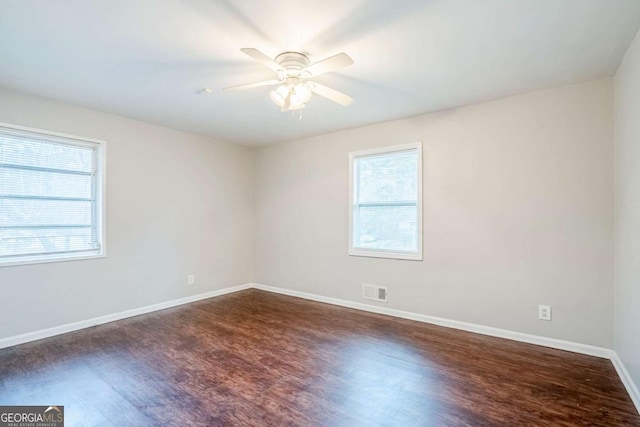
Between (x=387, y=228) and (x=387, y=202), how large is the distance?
0.34 m

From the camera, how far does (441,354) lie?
2.88m

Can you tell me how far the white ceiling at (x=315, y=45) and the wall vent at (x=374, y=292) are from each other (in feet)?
7.43

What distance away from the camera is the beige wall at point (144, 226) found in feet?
10.5

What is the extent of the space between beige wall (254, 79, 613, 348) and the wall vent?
3.6 inches

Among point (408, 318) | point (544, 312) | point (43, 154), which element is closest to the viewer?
point (544, 312)

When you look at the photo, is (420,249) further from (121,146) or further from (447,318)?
(121,146)

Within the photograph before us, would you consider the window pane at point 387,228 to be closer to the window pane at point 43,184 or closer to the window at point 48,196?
the window at point 48,196

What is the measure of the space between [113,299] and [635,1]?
5157 millimetres

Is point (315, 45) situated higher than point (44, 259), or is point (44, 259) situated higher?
point (315, 45)

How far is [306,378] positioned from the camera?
2.45m

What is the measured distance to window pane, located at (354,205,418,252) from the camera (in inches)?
155

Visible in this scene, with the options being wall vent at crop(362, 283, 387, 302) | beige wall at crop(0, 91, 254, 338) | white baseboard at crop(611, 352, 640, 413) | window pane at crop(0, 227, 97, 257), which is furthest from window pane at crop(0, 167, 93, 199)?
white baseboard at crop(611, 352, 640, 413)

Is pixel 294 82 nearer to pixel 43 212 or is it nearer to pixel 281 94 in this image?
pixel 281 94

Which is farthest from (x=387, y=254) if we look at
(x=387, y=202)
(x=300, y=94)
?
(x=300, y=94)
